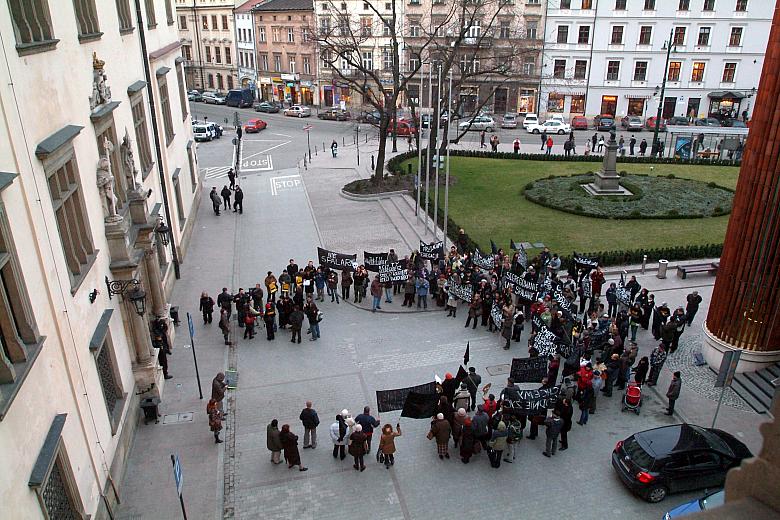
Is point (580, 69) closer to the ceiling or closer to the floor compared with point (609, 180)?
closer to the ceiling

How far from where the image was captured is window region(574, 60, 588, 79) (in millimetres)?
57428

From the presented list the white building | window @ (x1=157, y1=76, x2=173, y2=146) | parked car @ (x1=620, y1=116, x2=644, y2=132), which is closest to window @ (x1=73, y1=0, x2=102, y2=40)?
window @ (x1=157, y1=76, x2=173, y2=146)

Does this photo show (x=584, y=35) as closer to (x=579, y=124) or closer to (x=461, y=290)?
(x=579, y=124)

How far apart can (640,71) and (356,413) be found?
2032 inches

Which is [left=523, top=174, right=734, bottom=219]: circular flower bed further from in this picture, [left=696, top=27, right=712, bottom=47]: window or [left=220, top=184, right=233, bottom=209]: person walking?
[left=696, top=27, right=712, bottom=47]: window

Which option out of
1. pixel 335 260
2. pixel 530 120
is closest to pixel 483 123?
pixel 530 120

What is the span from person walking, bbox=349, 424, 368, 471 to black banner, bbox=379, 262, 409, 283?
8.65 meters

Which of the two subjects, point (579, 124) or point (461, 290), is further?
point (579, 124)

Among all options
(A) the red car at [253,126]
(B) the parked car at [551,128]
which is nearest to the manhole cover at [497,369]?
(B) the parked car at [551,128]

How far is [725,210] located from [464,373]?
21.7 m

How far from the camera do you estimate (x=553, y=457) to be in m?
14.2

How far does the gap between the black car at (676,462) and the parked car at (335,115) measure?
175 feet

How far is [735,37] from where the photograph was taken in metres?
54.9

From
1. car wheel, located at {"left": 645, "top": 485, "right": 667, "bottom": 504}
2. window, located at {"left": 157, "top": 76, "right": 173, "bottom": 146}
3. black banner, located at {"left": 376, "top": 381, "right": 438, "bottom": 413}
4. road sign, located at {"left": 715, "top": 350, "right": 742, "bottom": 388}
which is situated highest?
window, located at {"left": 157, "top": 76, "right": 173, "bottom": 146}
